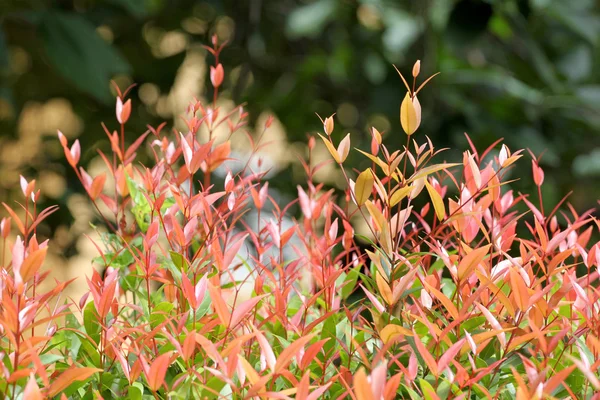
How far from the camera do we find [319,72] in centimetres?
214

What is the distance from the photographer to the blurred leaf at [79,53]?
1664mm

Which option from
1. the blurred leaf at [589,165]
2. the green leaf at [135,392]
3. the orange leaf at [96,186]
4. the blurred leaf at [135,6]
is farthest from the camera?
the blurred leaf at [135,6]

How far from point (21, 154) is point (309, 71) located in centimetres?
135

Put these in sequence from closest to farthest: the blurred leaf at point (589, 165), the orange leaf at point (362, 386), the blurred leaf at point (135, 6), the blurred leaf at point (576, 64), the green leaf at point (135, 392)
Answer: the orange leaf at point (362, 386) → the green leaf at point (135, 392) → the blurred leaf at point (589, 165) → the blurred leaf at point (135, 6) → the blurred leaf at point (576, 64)

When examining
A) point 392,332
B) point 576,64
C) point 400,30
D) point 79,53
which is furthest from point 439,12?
point 392,332

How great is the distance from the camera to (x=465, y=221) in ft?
1.68

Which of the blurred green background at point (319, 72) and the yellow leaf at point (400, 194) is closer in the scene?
the yellow leaf at point (400, 194)

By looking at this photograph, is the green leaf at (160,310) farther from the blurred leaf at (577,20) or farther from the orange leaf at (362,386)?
the blurred leaf at (577,20)

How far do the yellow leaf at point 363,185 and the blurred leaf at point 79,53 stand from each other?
1.35 m

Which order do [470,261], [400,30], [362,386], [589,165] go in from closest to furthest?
[362,386] → [470,261] → [589,165] → [400,30]

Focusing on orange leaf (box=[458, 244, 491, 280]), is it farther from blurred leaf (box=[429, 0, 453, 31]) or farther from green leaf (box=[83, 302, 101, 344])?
blurred leaf (box=[429, 0, 453, 31])

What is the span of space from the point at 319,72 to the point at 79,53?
74cm

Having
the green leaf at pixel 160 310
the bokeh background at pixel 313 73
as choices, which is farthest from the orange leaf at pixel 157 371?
the bokeh background at pixel 313 73

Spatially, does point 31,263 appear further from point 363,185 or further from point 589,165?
point 589,165
